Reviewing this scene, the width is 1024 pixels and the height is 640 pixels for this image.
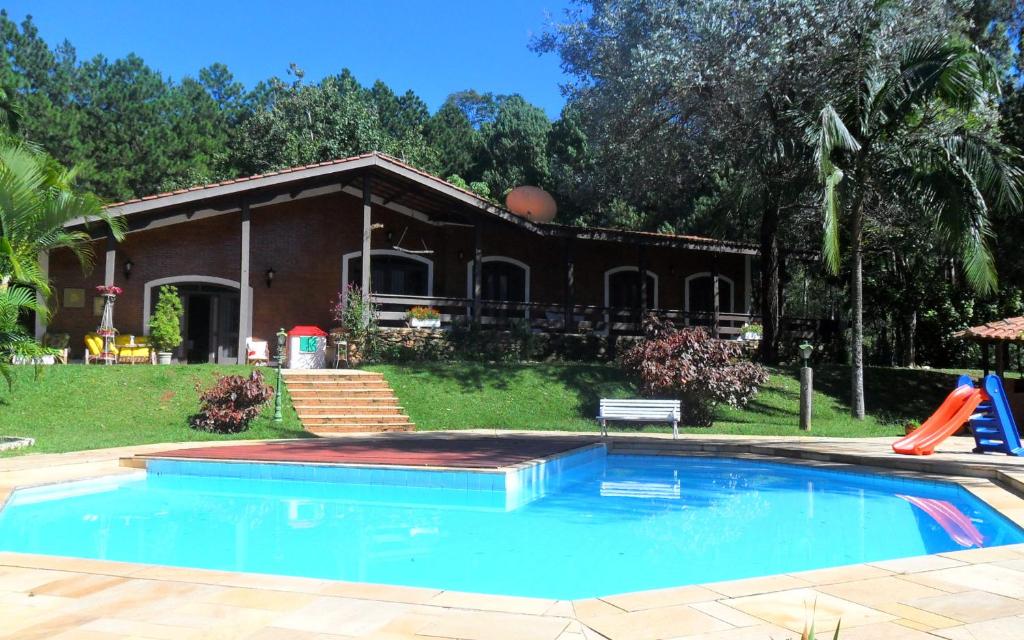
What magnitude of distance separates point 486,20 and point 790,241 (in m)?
11.4

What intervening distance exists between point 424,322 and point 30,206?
30.0 feet

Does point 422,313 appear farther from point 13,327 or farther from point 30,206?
point 30,206

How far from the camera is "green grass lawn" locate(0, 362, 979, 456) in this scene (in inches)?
500

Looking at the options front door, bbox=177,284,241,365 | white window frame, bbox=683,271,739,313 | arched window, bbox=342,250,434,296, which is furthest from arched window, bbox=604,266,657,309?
front door, bbox=177,284,241,365

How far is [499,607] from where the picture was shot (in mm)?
4055

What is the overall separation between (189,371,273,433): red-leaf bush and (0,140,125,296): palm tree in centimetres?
307

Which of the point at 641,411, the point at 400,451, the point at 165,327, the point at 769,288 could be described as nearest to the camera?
the point at 400,451

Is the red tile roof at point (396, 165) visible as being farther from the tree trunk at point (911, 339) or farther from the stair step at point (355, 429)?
the stair step at point (355, 429)

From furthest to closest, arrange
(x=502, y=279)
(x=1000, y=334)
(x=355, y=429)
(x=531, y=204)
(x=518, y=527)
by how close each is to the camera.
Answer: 1. (x=502, y=279)
2. (x=531, y=204)
3. (x=1000, y=334)
4. (x=355, y=429)
5. (x=518, y=527)

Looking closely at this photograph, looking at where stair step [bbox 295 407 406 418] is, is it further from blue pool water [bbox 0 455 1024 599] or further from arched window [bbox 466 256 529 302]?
arched window [bbox 466 256 529 302]

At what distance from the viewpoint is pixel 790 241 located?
24.4 m

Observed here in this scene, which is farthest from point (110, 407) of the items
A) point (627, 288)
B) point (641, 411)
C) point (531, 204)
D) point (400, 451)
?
point (627, 288)

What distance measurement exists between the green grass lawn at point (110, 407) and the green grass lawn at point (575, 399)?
2966mm

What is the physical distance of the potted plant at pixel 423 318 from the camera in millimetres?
18391
